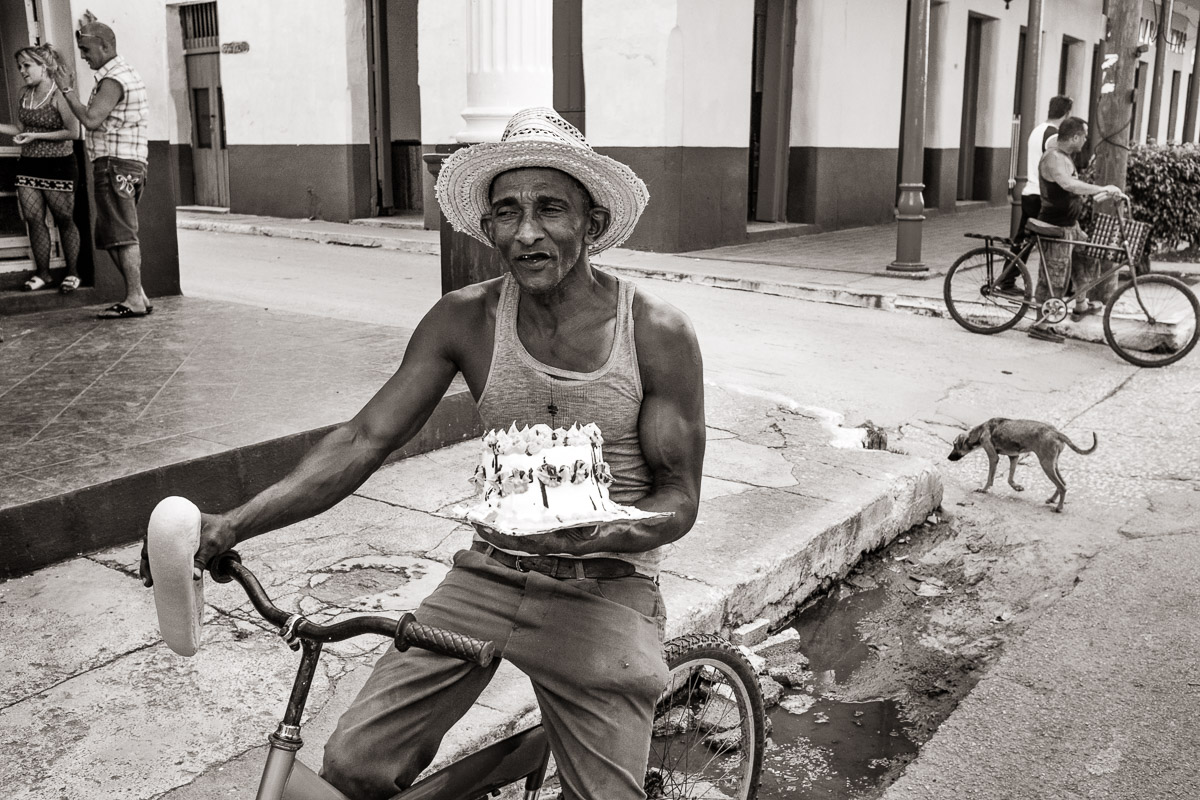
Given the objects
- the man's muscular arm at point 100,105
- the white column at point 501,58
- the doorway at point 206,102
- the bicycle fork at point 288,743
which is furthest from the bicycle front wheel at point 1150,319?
the doorway at point 206,102

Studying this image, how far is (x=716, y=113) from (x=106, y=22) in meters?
7.39

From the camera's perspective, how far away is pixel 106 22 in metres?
8.38

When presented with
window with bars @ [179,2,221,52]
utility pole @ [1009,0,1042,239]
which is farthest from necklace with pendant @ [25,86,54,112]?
window with bars @ [179,2,221,52]

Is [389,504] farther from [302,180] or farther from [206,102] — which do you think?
[206,102]

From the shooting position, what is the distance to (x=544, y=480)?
2.05 metres

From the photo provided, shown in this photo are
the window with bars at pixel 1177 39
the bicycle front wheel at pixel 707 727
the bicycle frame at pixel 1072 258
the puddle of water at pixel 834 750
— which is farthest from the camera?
the window with bars at pixel 1177 39

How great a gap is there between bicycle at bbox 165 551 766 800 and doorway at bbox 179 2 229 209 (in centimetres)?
1697

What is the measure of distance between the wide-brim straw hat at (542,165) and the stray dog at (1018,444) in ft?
12.4

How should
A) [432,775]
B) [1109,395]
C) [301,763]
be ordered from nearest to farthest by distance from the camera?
[301,763]
[432,775]
[1109,395]

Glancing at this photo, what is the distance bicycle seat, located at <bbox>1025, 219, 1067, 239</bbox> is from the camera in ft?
30.9

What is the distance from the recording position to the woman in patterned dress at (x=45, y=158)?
25.9 ft

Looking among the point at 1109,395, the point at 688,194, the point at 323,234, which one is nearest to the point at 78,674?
the point at 1109,395

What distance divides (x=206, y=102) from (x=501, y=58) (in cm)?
1392

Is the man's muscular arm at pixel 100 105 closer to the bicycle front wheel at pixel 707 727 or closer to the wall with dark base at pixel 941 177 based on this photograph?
the bicycle front wheel at pixel 707 727
